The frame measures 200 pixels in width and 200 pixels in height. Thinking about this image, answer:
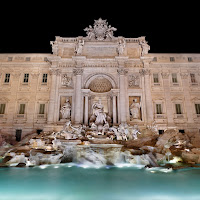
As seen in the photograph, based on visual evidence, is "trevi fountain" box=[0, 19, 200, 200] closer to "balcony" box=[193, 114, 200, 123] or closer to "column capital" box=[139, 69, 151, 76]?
"column capital" box=[139, 69, 151, 76]

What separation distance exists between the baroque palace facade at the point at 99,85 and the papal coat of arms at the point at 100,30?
5.2 inches

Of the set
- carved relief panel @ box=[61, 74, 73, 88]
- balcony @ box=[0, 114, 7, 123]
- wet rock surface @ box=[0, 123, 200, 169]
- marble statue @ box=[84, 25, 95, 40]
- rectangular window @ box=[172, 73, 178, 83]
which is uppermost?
marble statue @ box=[84, 25, 95, 40]

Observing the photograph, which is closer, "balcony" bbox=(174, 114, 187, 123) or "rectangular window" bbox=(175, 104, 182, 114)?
"balcony" bbox=(174, 114, 187, 123)

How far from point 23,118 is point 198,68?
2477 cm

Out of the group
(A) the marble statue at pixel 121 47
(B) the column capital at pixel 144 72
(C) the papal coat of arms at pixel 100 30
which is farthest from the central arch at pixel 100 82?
(C) the papal coat of arms at pixel 100 30

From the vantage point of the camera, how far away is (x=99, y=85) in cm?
2217

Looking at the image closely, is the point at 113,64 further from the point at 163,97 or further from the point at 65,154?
the point at 65,154

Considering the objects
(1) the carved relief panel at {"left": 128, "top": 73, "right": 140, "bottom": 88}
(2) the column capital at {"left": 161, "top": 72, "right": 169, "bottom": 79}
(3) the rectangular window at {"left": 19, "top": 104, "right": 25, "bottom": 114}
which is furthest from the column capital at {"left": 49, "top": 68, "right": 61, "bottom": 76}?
(2) the column capital at {"left": 161, "top": 72, "right": 169, "bottom": 79}

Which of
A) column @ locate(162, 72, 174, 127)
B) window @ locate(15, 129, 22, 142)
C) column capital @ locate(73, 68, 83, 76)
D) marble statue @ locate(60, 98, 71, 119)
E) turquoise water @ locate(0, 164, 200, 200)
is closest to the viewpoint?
turquoise water @ locate(0, 164, 200, 200)

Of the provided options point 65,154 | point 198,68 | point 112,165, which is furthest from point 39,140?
point 198,68

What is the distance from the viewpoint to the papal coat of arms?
73.6ft

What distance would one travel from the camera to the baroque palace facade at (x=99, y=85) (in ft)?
65.8

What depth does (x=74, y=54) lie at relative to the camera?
21844mm

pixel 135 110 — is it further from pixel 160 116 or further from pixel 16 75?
pixel 16 75
